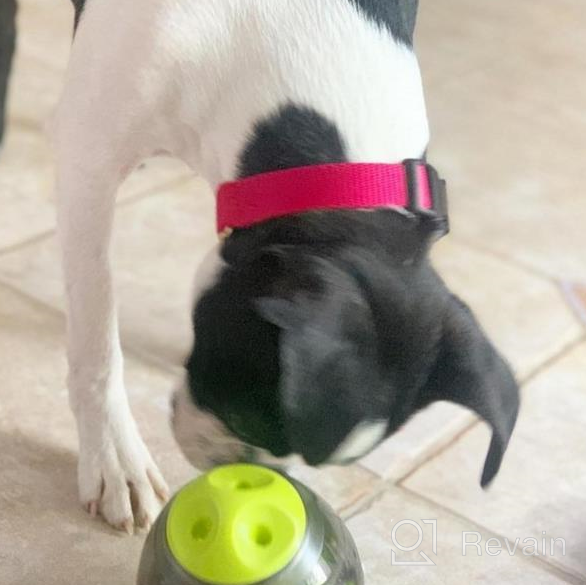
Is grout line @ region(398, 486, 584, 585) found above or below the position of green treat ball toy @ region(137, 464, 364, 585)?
below

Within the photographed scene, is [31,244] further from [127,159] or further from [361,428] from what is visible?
[361,428]

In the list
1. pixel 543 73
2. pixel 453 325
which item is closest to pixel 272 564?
pixel 453 325

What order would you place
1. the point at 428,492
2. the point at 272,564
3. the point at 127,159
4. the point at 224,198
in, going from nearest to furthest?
the point at 272,564 < the point at 224,198 < the point at 127,159 < the point at 428,492

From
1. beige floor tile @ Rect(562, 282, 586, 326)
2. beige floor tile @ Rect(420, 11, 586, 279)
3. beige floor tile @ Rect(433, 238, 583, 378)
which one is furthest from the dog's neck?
beige floor tile @ Rect(420, 11, 586, 279)

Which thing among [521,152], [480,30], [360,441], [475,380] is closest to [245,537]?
[360,441]

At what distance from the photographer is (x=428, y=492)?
4.94ft

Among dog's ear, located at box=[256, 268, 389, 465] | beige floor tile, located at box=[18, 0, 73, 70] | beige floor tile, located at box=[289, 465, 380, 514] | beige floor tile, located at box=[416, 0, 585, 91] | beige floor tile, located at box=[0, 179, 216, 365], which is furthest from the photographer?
beige floor tile, located at box=[416, 0, 585, 91]

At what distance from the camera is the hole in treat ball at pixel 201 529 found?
3.59 ft

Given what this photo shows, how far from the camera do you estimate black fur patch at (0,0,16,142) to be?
2.02m

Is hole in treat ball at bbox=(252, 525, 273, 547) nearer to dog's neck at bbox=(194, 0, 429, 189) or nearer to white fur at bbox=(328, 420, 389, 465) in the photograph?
white fur at bbox=(328, 420, 389, 465)

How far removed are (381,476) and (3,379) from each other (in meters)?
0.58

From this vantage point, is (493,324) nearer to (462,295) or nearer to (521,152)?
(462,295)

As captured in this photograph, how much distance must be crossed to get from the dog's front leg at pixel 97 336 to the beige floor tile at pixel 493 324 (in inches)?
13.7

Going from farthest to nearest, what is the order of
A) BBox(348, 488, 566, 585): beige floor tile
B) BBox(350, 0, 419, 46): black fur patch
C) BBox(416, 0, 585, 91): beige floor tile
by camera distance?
BBox(416, 0, 585, 91): beige floor tile → BBox(348, 488, 566, 585): beige floor tile → BBox(350, 0, 419, 46): black fur patch
